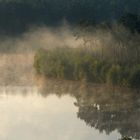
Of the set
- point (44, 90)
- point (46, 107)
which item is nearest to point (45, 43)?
point (44, 90)

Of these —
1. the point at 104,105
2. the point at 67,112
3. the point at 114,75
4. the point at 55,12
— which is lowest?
the point at 67,112

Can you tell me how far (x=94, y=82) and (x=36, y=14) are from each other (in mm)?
23046

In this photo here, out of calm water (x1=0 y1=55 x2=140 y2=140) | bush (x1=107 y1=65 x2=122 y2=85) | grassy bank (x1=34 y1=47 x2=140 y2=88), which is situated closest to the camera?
calm water (x1=0 y1=55 x2=140 y2=140)

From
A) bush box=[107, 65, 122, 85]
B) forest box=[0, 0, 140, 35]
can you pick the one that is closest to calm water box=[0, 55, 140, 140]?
bush box=[107, 65, 122, 85]

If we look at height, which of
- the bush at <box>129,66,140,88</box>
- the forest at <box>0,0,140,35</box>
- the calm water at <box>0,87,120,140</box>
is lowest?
the calm water at <box>0,87,120,140</box>

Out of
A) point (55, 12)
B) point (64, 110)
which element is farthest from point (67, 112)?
point (55, 12)

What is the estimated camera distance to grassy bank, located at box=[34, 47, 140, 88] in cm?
4072

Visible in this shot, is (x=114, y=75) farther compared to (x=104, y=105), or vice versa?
(x=114, y=75)

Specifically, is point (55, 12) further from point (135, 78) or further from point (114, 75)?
point (135, 78)

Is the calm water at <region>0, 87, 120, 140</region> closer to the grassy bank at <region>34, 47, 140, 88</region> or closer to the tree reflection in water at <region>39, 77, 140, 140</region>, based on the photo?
the tree reflection in water at <region>39, 77, 140, 140</region>

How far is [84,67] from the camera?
43.1 meters

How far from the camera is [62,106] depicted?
38.8m

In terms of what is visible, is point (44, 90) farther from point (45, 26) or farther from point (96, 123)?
point (45, 26)

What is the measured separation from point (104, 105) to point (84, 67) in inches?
226
